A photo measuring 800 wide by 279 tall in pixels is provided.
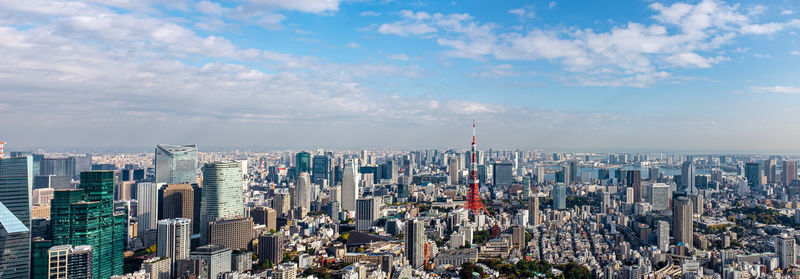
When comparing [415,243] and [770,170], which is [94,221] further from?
[770,170]

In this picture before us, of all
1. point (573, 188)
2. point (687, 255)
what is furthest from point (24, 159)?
point (573, 188)

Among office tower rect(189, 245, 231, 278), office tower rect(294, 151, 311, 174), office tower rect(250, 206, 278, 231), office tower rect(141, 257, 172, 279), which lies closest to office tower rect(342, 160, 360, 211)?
office tower rect(250, 206, 278, 231)

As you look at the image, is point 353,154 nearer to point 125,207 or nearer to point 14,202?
point 125,207

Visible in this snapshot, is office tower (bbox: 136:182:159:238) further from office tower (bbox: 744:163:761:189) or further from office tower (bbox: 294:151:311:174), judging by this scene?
office tower (bbox: 744:163:761:189)

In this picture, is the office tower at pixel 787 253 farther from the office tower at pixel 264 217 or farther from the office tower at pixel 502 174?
the office tower at pixel 502 174

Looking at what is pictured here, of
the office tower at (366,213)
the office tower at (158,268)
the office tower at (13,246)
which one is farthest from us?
the office tower at (366,213)

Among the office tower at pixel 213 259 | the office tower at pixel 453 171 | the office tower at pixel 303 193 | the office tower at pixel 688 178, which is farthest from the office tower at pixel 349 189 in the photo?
the office tower at pixel 688 178

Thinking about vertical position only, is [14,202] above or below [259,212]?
above
